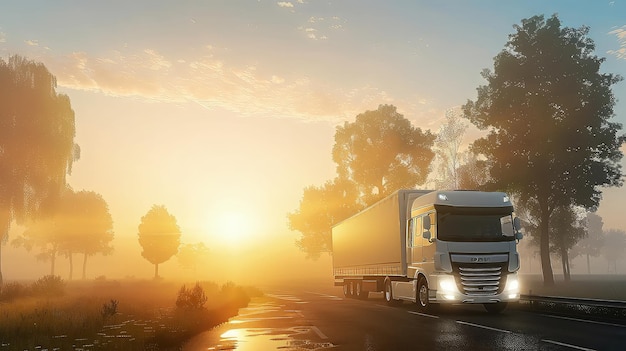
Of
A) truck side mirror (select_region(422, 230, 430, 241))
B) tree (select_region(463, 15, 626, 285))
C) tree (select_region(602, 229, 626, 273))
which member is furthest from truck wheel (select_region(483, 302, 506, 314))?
tree (select_region(602, 229, 626, 273))

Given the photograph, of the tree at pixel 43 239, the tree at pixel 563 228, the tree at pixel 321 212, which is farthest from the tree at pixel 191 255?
the tree at pixel 563 228

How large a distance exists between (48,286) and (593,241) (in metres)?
129

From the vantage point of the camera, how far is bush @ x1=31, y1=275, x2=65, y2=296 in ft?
101

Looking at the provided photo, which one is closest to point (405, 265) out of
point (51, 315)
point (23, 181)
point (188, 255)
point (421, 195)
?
point (421, 195)

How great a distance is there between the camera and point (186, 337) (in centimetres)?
1337

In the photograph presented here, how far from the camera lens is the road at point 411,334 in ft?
35.6

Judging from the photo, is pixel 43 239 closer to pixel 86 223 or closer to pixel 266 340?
pixel 86 223

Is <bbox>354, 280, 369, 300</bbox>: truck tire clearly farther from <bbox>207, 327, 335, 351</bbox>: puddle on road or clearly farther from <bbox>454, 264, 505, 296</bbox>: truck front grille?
<bbox>207, 327, 335, 351</bbox>: puddle on road

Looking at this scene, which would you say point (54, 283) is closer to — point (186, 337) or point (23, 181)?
point (23, 181)

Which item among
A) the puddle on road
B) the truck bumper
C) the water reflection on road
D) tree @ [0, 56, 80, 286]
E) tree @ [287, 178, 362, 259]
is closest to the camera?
the puddle on road

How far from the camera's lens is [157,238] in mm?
72562

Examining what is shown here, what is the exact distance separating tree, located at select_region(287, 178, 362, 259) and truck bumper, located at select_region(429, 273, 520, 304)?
3919 cm

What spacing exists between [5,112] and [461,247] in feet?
92.6

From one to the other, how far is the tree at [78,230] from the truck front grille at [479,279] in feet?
198
